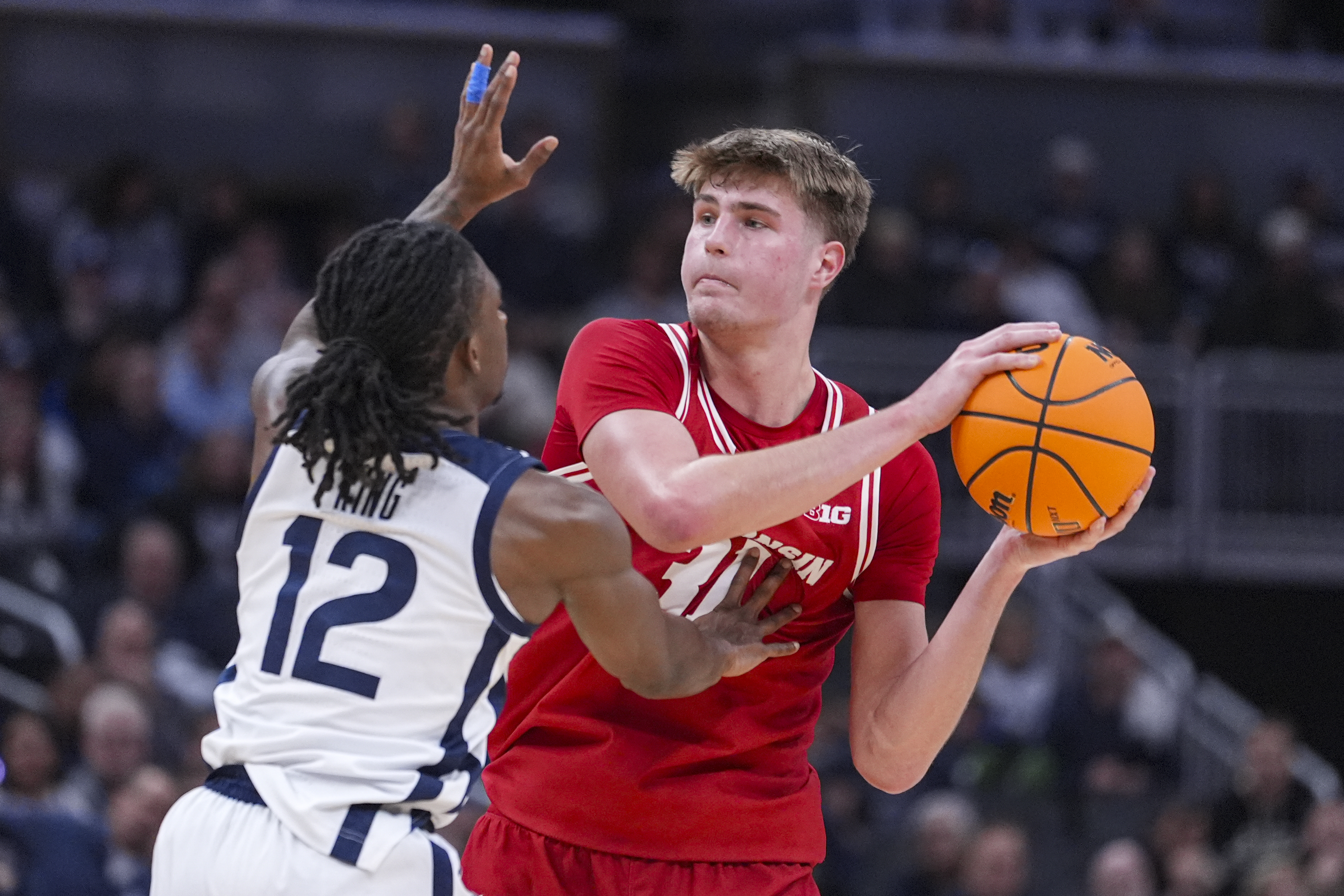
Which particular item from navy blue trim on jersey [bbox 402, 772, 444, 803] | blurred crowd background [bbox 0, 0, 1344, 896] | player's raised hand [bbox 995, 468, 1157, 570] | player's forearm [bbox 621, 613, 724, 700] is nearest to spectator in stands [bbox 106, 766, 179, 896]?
blurred crowd background [bbox 0, 0, 1344, 896]

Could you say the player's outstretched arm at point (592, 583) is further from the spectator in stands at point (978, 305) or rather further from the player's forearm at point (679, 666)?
the spectator in stands at point (978, 305)

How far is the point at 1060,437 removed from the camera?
3.70 metres

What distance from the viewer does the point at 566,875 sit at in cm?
387

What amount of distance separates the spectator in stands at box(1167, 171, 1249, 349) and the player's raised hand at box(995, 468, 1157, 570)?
999 centimetres

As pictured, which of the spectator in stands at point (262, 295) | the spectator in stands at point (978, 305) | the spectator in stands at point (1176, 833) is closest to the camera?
the spectator in stands at point (1176, 833)

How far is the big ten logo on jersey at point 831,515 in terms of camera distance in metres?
3.99

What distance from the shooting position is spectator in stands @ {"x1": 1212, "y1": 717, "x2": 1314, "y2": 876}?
10.1 metres

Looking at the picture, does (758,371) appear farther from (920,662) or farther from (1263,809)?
(1263,809)

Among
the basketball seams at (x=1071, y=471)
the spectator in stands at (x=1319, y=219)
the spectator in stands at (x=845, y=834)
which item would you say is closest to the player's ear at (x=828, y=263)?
the basketball seams at (x=1071, y=471)

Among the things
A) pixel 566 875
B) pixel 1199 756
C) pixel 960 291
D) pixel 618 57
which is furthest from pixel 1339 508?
pixel 566 875

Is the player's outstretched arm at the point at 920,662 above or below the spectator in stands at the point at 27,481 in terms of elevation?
above

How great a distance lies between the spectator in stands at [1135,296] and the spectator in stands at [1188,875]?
430 centimetres

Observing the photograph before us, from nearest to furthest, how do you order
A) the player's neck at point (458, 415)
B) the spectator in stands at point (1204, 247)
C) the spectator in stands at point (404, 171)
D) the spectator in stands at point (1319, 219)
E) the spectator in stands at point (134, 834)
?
the player's neck at point (458, 415) < the spectator in stands at point (134, 834) < the spectator in stands at point (404, 171) < the spectator in stands at point (1204, 247) < the spectator in stands at point (1319, 219)

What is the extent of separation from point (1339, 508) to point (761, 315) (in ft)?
29.8
